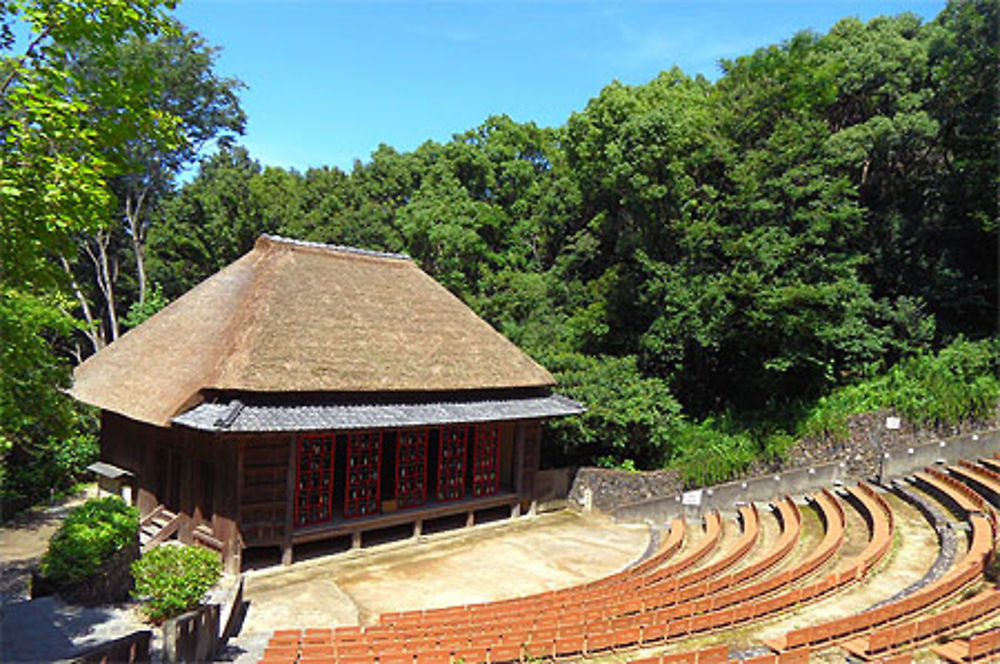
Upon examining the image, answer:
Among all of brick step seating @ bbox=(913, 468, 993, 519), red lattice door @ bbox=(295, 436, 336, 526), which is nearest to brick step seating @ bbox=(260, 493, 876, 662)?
red lattice door @ bbox=(295, 436, 336, 526)

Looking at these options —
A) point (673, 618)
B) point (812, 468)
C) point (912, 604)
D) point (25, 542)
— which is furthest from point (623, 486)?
point (25, 542)

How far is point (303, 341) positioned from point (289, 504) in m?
3.91

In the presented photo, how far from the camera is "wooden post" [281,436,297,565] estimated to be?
15875mm

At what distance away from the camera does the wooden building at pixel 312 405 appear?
51.0ft

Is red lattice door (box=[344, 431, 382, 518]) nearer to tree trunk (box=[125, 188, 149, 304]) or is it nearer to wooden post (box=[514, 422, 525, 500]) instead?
wooden post (box=[514, 422, 525, 500])

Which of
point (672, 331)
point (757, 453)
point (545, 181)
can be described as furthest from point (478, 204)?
point (757, 453)

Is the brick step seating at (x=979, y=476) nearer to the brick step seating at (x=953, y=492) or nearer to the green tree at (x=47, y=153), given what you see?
the brick step seating at (x=953, y=492)

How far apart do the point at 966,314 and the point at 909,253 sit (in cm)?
323

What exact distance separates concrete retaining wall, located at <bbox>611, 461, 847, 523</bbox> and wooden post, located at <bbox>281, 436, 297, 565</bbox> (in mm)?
→ 9536

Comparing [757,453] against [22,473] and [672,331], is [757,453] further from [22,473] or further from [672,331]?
[22,473]

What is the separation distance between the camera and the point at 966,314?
2725 centimetres

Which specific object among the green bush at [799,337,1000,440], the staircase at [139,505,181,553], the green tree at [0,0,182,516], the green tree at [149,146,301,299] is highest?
the green tree at [149,146,301,299]

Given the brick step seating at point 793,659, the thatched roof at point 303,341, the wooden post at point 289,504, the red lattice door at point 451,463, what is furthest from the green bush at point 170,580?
the red lattice door at point 451,463

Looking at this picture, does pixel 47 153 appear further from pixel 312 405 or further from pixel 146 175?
pixel 146 175
